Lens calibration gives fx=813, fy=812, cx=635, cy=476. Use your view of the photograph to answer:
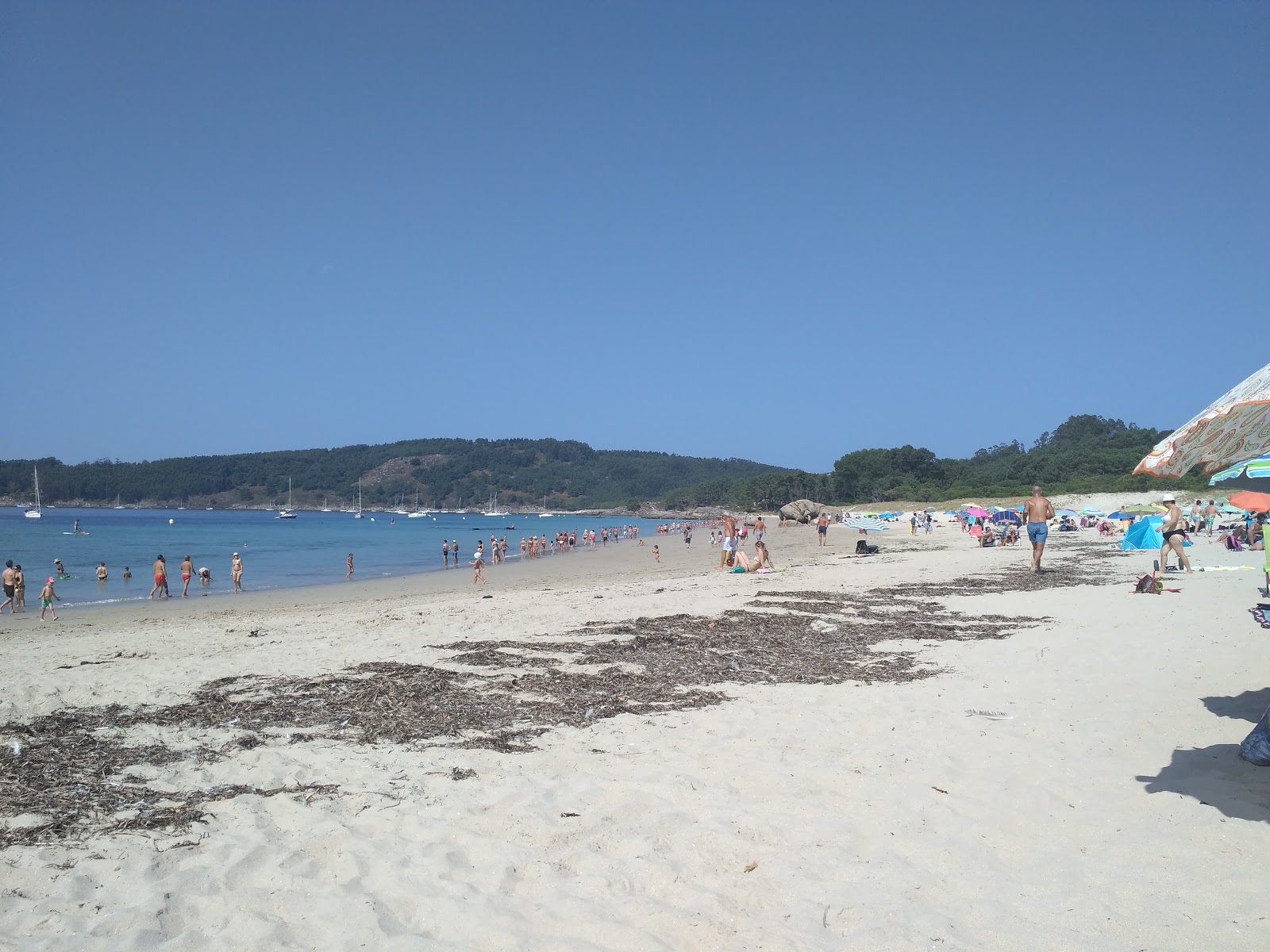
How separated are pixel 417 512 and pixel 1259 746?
169 meters

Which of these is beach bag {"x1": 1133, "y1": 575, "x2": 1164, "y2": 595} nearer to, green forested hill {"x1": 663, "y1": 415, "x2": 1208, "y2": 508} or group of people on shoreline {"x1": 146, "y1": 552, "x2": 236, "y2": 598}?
group of people on shoreline {"x1": 146, "y1": 552, "x2": 236, "y2": 598}

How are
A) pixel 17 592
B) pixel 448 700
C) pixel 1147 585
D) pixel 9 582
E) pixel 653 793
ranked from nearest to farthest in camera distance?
pixel 653 793
pixel 448 700
pixel 1147 585
pixel 9 582
pixel 17 592

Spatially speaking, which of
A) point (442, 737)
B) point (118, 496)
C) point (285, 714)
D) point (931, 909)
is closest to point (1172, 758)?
point (931, 909)

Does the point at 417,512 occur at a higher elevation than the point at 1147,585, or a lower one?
lower

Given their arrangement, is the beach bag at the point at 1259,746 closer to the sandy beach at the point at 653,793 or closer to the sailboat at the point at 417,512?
the sandy beach at the point at 653,793

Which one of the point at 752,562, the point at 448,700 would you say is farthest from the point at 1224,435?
the point at 752,562

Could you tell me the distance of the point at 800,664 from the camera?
304 inches

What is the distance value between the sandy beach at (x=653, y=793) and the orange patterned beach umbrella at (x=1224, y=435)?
1713 millimetres

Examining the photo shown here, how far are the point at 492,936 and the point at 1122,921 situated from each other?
2380 mm

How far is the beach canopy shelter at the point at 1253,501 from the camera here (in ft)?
18.8

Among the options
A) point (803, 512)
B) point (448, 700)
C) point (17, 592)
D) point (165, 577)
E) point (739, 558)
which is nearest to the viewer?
point (448, 700)

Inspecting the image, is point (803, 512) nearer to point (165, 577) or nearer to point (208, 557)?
point (208, 557)

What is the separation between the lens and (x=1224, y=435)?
13.9 feet

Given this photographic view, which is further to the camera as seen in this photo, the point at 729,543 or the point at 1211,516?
the point at 1211,516
